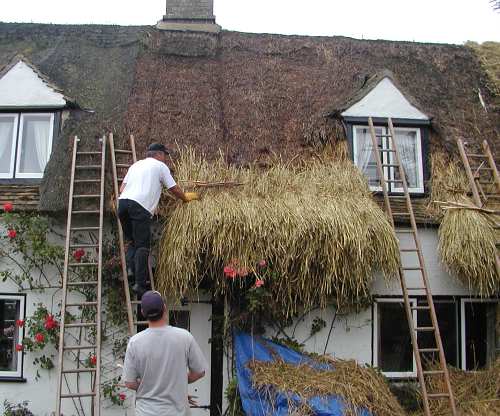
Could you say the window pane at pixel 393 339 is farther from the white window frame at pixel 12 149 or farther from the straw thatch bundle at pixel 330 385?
the white window frame at pixel 12 149

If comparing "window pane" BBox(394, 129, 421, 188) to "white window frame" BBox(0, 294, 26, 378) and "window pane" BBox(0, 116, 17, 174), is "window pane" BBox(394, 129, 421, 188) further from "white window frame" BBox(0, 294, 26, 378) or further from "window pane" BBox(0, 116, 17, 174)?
"window pane" BBox(0, 116, 17, 174)

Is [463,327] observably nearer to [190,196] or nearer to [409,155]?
[409,155]

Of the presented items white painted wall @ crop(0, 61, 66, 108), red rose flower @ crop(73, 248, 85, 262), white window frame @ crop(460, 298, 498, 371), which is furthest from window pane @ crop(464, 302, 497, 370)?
white painted wall @ crop(0, 61, 66, 108)

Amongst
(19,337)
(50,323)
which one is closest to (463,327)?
(50,323)

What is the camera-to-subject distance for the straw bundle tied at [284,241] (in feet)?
23.5

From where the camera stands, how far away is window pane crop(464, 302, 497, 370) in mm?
8383

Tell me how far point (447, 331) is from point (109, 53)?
24.3ft

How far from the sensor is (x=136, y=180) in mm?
6773

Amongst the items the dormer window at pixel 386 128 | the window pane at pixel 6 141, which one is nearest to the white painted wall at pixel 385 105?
the dormer window at pixel 386 128

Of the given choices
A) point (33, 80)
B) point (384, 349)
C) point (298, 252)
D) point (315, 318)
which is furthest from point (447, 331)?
point (33, 80)

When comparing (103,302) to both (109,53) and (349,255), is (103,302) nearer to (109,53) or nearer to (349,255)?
(349,255)

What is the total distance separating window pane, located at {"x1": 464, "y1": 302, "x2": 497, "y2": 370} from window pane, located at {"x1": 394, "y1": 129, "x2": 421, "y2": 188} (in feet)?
6.55

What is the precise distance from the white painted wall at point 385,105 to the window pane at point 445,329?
9.72 ft

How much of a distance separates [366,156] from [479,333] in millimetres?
3070
